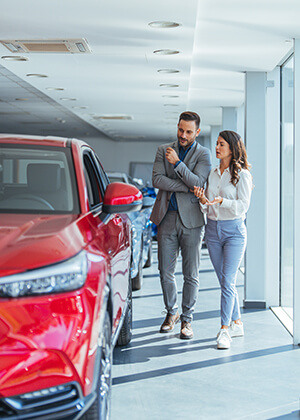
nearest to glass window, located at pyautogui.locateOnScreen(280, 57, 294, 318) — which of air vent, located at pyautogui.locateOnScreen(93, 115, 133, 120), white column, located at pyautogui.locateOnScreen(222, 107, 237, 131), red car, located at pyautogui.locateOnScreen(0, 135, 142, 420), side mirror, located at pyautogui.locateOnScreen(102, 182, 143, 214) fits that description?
side mirror, located at pyautogui.locateOnScreen(102, 182, 143, 214)

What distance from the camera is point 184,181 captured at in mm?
5004

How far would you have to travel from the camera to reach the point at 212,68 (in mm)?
8164

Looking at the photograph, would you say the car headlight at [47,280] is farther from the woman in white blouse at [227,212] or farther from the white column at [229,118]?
the white column at [229,118]

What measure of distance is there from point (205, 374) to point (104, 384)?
5.47 feet

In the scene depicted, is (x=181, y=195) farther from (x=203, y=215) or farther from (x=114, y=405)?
(x=114, y=405)

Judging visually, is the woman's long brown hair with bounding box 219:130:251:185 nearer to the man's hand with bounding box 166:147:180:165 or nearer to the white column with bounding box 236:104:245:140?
the man's hand with bounding box 166:147:180:165

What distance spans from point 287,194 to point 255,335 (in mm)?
2141

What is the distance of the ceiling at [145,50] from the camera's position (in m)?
5.17

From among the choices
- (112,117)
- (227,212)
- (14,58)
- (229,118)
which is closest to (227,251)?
(227,212)

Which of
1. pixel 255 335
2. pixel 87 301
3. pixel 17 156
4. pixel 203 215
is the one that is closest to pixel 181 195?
pixel 203 215

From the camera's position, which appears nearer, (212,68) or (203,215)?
(203,215)

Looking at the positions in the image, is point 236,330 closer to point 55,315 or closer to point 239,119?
point 55,315

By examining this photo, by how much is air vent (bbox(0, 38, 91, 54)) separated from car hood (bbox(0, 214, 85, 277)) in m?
4.02

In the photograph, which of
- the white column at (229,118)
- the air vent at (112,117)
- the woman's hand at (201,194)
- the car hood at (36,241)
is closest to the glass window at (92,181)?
the car hood at (36,241)
